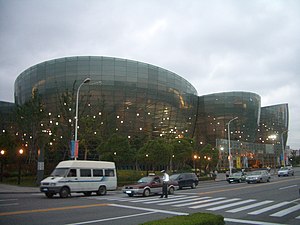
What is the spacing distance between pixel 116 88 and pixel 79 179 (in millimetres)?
50936

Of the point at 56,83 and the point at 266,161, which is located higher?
the point at 56,83

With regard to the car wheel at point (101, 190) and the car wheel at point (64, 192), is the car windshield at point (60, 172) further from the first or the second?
the car wheel at point (101, 190)

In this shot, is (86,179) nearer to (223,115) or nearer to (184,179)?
(184,179)

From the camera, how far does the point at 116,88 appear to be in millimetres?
73250

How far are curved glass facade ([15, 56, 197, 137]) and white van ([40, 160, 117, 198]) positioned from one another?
133ft

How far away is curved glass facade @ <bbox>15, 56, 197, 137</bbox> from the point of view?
72000 mm

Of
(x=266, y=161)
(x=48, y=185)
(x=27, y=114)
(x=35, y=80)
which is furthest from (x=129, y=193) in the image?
(x=266, y=161)

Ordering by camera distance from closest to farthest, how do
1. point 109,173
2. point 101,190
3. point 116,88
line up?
1. point 101,190
2. point 109,173
3. point 116,88

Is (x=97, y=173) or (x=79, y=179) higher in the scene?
(x=97, y=173)

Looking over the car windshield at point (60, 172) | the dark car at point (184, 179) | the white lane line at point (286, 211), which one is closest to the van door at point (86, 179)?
the car windshield at point (60, 172)

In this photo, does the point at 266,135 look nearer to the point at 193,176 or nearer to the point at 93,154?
the point at 93,154

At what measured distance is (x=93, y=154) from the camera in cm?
6638

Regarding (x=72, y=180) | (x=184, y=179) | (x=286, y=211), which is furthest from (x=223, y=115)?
(x=286, y=211)

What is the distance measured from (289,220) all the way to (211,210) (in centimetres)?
377
